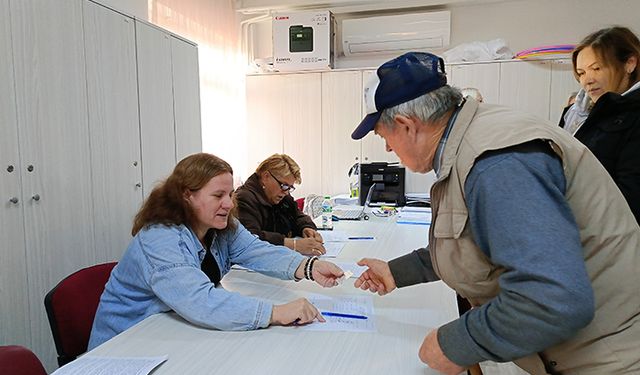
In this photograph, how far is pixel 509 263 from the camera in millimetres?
793

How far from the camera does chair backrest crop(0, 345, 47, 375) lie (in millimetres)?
1087

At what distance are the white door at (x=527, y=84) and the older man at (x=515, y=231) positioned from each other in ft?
11.6

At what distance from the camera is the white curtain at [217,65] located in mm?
3934

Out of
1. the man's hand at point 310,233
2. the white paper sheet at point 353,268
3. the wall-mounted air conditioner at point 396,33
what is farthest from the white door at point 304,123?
the white paper sheet at point 353,268

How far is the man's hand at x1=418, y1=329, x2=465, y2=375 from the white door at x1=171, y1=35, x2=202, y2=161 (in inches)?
106

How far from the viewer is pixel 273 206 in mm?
2740

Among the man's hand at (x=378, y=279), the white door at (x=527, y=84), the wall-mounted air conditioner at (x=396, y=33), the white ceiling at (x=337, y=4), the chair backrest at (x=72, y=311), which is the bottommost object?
the chair backrest at (x=72, y=311)

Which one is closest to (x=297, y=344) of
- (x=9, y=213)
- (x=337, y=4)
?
(x=9, y=213)

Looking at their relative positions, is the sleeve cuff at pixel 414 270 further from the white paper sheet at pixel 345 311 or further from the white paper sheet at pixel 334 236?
the white paper sheet at pixel 334 236

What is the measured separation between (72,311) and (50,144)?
1.00 m

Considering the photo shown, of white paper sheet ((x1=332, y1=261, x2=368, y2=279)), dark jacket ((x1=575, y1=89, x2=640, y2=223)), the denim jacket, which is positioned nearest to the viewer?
the denim jacket

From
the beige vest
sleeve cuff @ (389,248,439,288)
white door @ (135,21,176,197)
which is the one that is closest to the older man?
the beige vest

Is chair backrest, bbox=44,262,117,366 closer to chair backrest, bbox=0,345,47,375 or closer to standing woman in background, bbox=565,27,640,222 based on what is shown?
chair backrest, bbox=0,345,47,375

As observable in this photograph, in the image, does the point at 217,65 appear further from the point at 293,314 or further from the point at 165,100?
the point at 293,314
